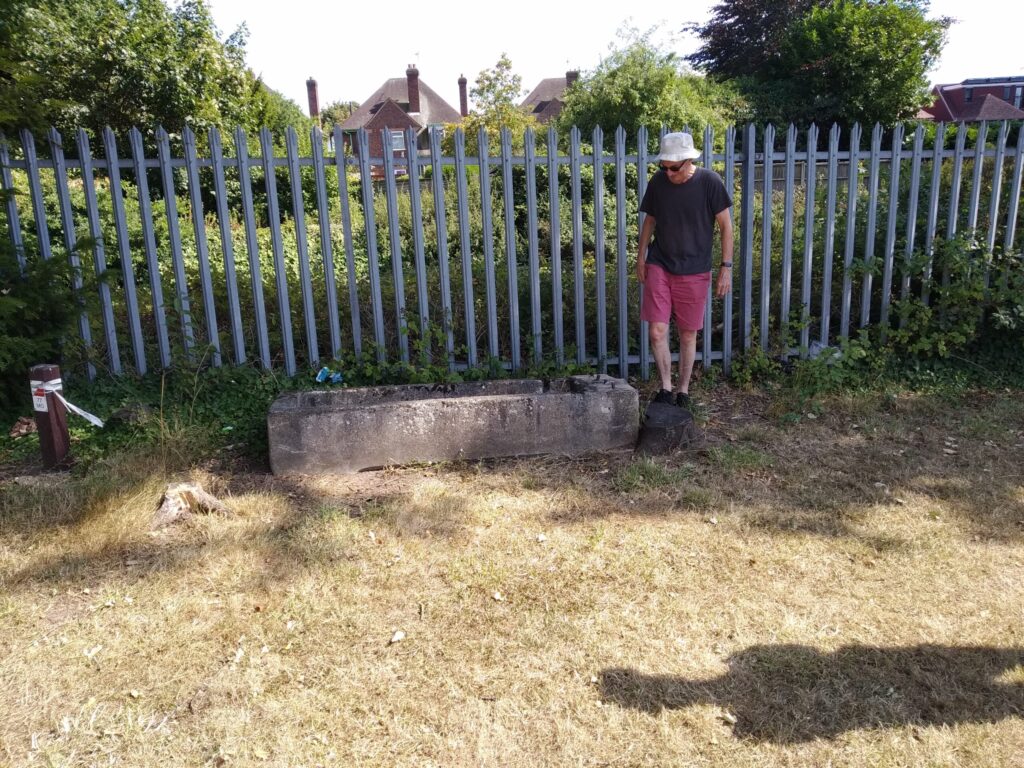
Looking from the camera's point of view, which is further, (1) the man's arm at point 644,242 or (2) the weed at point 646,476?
(1) the man's arm at point 644,242

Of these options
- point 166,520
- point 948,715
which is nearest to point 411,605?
point 166,520

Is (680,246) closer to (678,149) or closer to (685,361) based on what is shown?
(678,149)

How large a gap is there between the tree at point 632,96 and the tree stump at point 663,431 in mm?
16242

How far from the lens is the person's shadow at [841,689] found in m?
2.47

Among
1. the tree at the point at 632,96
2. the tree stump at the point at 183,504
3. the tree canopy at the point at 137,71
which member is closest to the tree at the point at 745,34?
the tree at the point at 632,96

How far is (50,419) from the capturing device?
4410mm

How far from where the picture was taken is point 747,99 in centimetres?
2842

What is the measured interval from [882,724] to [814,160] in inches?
180

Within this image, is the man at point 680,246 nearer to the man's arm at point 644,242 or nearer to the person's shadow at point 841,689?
the man's arm at point 644,242

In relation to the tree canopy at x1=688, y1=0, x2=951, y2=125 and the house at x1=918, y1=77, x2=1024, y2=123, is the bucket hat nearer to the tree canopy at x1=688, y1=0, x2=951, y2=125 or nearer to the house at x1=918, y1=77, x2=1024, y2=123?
the tree canopy at x1=688, y1=0, x2=951, y2=125

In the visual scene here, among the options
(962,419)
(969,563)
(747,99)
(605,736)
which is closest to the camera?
(605,736)

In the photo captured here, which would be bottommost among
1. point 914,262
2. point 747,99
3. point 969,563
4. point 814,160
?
point 969,563

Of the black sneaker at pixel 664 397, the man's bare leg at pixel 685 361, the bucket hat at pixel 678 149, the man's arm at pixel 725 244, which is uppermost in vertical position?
the bucket hat at pixel 678 149

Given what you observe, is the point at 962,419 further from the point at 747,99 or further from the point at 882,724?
the point at 747,99
